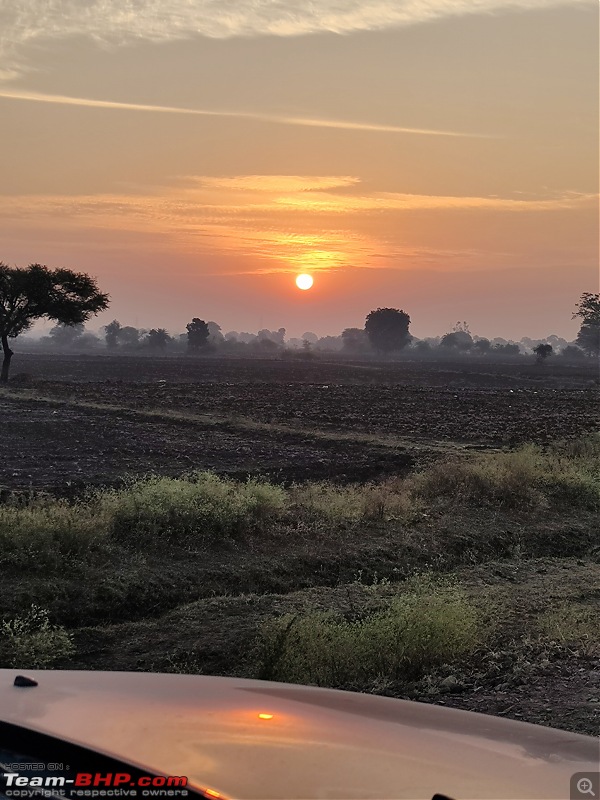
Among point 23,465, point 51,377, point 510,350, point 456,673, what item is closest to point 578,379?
point 51,377

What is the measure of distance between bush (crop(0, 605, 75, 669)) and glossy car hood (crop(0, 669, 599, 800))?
3.93 metres

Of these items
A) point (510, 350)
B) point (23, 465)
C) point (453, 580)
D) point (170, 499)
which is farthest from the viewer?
→ point (510, 350)

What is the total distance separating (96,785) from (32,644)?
515 cm

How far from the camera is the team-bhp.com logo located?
5.71 ft

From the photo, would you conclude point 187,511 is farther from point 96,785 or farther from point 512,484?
point 96,785

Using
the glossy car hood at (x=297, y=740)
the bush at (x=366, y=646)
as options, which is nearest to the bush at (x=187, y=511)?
the bush at (x=366, y=646)

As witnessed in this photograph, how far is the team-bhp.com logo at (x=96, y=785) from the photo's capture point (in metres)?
1.74

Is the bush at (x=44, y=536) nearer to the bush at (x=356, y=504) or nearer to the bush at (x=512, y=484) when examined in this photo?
the bush at (x=356, y=504)

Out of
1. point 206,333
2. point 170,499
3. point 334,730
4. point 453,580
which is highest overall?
point 206,333

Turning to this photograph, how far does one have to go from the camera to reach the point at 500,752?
2111 millimetres

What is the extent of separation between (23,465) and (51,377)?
4079 cm

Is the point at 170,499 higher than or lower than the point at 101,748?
lower

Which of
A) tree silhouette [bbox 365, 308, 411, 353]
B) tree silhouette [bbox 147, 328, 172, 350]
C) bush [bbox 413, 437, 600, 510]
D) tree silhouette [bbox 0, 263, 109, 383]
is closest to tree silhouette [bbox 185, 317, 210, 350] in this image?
tree silhouette [bbox 147, 328, 172, 350]

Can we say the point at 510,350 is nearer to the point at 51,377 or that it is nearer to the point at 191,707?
the point at 51,377
